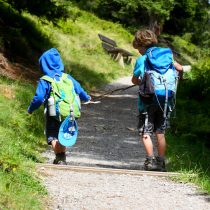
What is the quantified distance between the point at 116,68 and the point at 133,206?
18.9 metres

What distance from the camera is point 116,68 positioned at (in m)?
23.7

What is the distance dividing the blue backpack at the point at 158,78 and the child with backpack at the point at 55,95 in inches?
34.2

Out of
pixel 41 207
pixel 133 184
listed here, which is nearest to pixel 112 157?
pixel 133 184

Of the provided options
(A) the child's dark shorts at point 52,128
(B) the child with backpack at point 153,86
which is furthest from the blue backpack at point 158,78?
(A) the child's dark shorts at point 52,128

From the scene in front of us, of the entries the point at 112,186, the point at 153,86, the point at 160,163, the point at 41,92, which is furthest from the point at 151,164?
the point at 41,92

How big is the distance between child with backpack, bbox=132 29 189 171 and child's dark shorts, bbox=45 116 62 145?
1.03 m

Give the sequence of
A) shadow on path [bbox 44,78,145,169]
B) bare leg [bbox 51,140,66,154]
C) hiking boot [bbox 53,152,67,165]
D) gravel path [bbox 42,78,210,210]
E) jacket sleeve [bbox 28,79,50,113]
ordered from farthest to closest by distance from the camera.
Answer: shadow on path [bbox 44,78,145,169], hiking boot [bbox 53,152,67,165], bare leg [bbox 51,140,66,154], jacket sleeve [bbox 28,79,50,113], gravel path [bbox 42,78,210,210]

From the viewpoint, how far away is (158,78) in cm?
638

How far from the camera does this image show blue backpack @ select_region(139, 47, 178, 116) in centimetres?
637

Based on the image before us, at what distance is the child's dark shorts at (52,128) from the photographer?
671cm

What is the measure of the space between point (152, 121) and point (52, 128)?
1.23 m

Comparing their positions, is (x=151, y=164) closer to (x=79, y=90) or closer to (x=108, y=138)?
(x=79, y=90)

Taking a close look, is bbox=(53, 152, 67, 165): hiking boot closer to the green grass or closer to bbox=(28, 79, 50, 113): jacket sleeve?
the green grass

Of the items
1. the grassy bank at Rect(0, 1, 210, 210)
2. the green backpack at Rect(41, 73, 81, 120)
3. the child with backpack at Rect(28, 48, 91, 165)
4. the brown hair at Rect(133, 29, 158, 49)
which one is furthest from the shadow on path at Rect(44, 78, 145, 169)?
the brown hair at Rect(133, 29, 158, 49)
